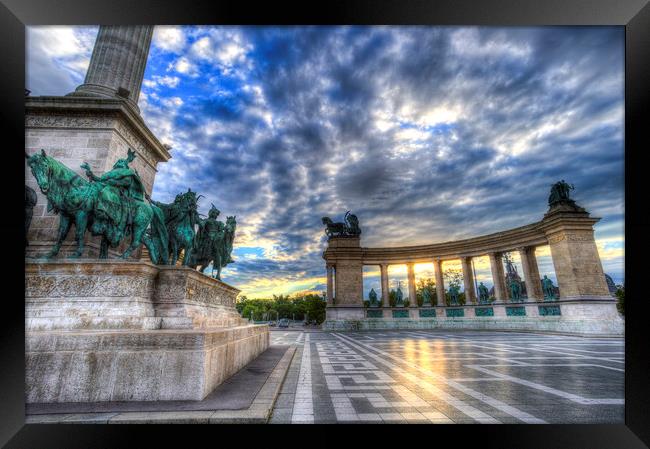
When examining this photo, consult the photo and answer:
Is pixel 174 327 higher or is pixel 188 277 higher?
pixel 188 277

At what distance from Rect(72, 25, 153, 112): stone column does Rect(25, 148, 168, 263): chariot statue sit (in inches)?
226

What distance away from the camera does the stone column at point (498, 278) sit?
35.0 meters

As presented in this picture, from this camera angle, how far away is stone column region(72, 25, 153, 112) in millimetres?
12172

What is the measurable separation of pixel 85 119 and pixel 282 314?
390ft

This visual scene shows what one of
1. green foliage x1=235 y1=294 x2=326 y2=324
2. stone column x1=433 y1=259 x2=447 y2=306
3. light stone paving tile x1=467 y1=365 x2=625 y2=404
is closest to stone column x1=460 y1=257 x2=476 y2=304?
stone column x1=433 y1=259 x2=447 y2=306

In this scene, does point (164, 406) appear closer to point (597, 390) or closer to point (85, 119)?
point (597, 390)

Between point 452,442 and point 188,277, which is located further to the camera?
point 188,277

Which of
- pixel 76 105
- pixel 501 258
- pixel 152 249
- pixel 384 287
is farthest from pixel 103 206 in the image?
pixel 501 258

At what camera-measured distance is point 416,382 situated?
24.3 feet

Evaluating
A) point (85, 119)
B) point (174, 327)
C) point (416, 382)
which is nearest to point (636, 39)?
point (416, 382)

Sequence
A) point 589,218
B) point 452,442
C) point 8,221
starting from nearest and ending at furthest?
point 452,442 → point 8,221 → point 589,218

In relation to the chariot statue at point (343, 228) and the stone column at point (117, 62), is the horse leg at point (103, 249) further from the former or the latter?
the chariot statue at point (343, 228)

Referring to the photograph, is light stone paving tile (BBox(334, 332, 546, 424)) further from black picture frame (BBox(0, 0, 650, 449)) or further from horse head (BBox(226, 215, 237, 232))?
horse head (BBox(226, 215, 237, 232))
